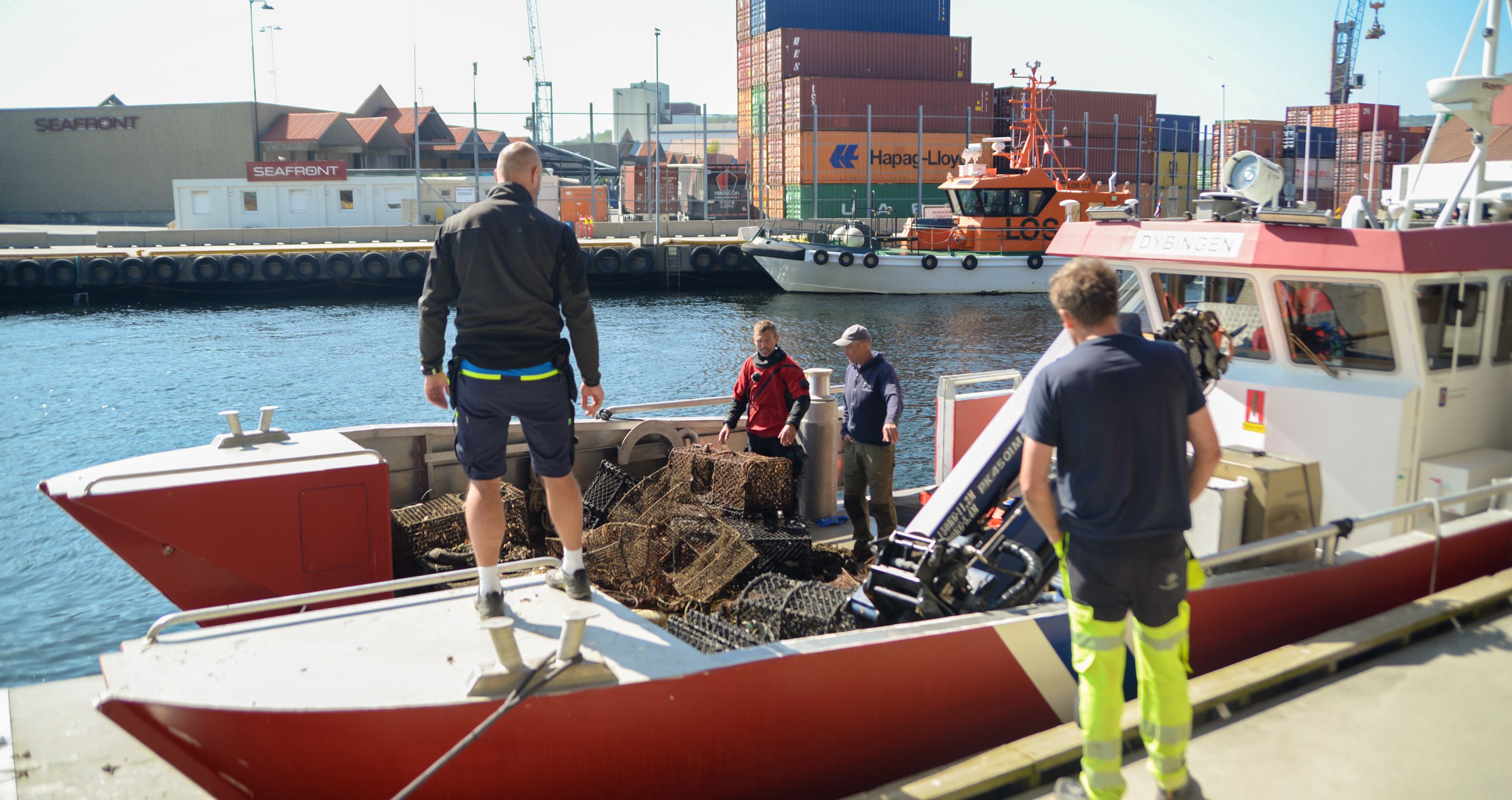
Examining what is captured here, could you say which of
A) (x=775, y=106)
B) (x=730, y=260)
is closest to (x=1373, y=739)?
(x=730, y=260)

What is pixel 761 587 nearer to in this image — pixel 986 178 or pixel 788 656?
pixel 788 656

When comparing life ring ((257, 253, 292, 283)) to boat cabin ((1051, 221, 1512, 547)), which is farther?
life ring ((257, 253, 292, 283))

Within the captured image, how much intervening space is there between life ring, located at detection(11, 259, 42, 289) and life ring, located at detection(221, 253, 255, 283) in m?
4.56

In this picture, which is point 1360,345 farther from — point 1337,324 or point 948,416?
point 948,416

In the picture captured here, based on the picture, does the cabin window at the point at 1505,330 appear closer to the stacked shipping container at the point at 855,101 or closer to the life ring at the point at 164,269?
the life ring at the point at 164,269

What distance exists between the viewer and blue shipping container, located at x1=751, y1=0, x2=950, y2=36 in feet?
160

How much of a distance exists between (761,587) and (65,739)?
271cm

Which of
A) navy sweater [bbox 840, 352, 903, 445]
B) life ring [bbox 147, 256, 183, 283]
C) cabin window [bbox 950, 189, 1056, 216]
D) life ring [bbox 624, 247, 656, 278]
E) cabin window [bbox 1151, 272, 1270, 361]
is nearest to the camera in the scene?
cabin window [bbox 1151, 272, 1270, 361]

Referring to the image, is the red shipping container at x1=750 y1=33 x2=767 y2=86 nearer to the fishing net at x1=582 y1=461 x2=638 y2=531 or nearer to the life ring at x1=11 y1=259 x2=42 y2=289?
the life ring at x1=11 y1=259 x2=42 y2=289

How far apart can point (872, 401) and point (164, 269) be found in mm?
30612

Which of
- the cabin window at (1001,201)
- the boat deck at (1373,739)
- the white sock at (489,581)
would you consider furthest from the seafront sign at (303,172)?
the boat deck at (1373,739)

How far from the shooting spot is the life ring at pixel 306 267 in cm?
3173

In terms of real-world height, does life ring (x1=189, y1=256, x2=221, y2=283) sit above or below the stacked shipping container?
below

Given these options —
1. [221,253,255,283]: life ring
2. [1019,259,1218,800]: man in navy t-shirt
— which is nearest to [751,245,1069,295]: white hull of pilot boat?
[221,253,255,283]: life ring
